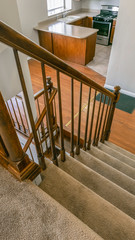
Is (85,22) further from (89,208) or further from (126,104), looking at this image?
(89,208)

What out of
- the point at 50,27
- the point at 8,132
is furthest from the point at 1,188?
the point at 50,27

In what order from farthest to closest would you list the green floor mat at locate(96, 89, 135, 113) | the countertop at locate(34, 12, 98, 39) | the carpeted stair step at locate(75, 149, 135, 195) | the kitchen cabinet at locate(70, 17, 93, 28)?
the kitchen cabinet at locate(70, 17, 93, 28)
the countertop at locate(34, 12, 98, 39)
the green floor mat at locate(96, 89, 135, 113)
the carpeted stair step at locate(75, 149, 135, 195)

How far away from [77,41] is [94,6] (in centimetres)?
345

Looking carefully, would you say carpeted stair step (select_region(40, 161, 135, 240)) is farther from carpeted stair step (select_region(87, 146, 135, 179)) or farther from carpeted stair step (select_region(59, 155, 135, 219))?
carpeted stair step (select_region(87, 146, 135, 179))

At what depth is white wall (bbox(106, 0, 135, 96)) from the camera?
325cm

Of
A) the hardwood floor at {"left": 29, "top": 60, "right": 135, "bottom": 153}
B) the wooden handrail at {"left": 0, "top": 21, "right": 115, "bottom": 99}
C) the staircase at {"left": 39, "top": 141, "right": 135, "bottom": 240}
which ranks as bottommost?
the hardwood floor at {"left": 29, "top": 60, "right": 135, "bottom": 153}

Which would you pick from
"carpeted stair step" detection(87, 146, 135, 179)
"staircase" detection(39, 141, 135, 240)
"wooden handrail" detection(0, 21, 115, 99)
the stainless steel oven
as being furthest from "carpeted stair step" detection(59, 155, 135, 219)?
the stainless steel oven

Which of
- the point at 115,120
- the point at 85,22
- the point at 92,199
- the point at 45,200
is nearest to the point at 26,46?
the point at 45,200

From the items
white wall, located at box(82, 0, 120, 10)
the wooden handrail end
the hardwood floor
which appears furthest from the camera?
white wall, located at box(82, 0, 120, 10)

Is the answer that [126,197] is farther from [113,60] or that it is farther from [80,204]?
[113,60]

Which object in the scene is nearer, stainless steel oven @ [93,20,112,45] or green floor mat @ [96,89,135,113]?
green floor mat @ [96,89,135,113]

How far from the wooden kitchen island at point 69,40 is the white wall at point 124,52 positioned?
132 cm

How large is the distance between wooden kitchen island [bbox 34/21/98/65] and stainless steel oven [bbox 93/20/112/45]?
4.81ft

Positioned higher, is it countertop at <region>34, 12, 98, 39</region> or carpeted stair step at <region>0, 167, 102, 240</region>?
carpeted stair step at <region>0, 167, 102, 240</region>
